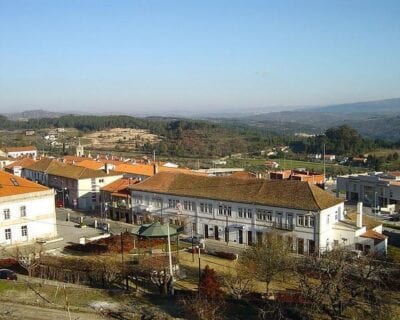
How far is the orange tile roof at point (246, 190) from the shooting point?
33500 millimetres

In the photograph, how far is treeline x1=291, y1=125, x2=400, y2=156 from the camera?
110062mm

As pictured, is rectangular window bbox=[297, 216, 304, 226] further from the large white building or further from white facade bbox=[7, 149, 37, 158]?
white facade bbox=[7, 149, 37, 158]

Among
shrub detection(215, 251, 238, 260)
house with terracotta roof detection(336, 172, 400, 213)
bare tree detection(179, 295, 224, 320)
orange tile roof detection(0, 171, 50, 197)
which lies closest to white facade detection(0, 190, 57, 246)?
orange tile roof detection(0, 171, 50, 197)

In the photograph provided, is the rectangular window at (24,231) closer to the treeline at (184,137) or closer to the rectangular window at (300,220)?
the rectangular window at (300,220)

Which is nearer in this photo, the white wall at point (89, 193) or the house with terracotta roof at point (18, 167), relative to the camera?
the white wall at point (89, 193)

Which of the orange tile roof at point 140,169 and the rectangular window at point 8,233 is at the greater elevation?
the orange tile roof at point 140,169

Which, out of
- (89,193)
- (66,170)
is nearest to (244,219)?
(89,193)

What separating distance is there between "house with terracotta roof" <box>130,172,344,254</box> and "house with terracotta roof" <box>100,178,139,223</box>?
4.77 feet

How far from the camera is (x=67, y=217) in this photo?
1785 inches

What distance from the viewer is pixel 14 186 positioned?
3609cm

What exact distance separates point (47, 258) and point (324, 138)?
3797 inches

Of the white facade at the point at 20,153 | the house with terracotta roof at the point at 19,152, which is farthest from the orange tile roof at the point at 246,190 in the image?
the house with terracotta roof at the point at 19,152

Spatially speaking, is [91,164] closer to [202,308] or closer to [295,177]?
[295,177]

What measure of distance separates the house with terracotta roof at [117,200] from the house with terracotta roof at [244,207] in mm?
1454
